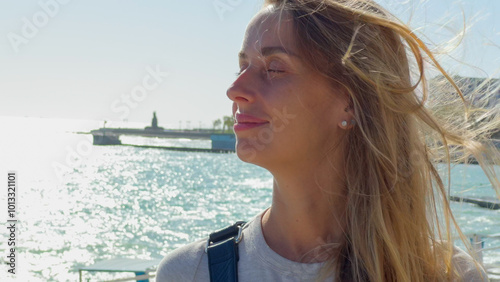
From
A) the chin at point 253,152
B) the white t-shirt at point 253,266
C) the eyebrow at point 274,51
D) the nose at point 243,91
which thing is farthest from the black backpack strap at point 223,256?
the eyebrow at point 274,51

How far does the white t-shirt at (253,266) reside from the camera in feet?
4.60

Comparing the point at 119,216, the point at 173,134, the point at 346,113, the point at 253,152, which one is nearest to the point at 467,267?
the point at 346,113

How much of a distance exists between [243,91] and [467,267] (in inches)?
29.2

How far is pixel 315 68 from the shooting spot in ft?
5.01

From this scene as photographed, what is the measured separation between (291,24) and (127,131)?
8907 cm

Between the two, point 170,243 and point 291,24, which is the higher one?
point 291,24

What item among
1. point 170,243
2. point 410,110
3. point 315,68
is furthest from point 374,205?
point 170,243

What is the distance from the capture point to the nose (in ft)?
4.83

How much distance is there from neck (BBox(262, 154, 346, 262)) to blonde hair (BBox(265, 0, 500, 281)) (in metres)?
0.04

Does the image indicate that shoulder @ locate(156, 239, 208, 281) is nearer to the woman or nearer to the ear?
the woman

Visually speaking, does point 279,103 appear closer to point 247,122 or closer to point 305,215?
point 247,122

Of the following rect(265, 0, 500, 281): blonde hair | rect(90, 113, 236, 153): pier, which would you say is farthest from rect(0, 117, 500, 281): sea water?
rect(90, 113, 236, 153): pier

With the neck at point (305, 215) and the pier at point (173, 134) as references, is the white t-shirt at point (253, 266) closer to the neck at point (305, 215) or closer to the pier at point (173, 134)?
the neck at point (305, 215)

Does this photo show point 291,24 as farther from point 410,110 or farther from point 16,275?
point 16,275
